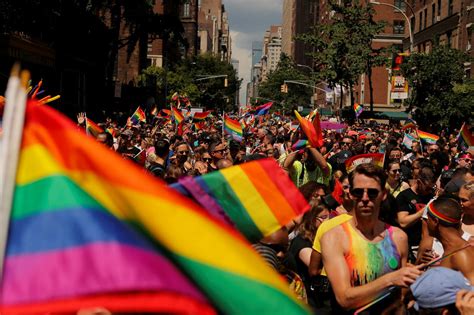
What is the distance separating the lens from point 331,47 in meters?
48.3

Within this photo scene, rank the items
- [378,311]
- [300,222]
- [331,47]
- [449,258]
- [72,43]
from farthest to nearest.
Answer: [331,47] → [72,43] → [300,222] → [449,258] → [378,311]

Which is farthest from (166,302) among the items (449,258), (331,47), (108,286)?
(331,47)

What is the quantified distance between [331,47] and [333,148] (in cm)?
3251

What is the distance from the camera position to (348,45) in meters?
47.7

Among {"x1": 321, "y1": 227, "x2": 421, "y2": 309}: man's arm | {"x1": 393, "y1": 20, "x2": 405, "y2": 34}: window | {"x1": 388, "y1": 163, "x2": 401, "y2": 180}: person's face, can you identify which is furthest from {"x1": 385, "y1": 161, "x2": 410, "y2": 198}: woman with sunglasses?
{"x1": 393, "y1": 20, "x2": 405, "y2": 34}: window

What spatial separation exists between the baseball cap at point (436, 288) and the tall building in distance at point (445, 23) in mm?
33554

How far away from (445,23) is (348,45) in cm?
735

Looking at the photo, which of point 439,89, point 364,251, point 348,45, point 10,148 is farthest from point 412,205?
point 348,45

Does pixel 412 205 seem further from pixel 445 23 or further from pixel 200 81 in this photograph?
pixel 200 81

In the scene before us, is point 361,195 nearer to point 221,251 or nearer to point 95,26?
point 221,251

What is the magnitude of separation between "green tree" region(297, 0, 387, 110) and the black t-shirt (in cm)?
3994

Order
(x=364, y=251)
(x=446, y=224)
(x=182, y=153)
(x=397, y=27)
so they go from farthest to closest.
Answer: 1. (x=397, y=27)
2. (x=182, y=153)
3. (x=446, y=224)
4. (x=364, y=251)

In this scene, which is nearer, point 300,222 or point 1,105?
point 1,105

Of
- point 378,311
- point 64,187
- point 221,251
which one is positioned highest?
point 64,187
